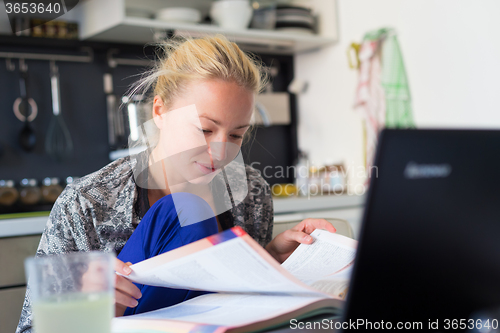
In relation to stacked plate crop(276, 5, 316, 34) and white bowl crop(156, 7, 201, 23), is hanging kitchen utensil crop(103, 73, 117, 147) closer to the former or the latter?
white bowl crop(156, 7, 201, 23)

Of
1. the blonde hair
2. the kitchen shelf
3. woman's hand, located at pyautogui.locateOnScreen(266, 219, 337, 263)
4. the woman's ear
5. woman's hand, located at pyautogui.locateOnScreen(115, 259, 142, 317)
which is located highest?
the kitchen shelf

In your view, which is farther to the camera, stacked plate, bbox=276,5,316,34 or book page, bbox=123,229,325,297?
stacked plate, bbox=276,5,316,34

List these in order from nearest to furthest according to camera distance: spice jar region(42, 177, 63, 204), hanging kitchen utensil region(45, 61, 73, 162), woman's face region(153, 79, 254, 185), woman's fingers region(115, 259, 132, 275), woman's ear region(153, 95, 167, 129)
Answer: woman's fingers region(115, 259, 132, 275), woman's face region(153, 79, 254, 185), woman's ear region(153, 95, 167, 129), spice jar region(42, 177, 63, 204), hanging kitchen utensil region(45, 61, 73, 162)

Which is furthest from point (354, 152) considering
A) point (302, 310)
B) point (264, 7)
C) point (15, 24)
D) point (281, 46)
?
point (302, 310)

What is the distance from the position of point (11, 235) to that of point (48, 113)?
0.83 m

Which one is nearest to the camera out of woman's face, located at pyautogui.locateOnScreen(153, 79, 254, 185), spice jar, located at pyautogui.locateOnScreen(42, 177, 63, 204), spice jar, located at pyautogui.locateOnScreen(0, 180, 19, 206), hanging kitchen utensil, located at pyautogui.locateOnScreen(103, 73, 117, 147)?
woman's face, located at pyautogui.locateOnScreen(153, 79, 254, 185)

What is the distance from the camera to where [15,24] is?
7.11 ft

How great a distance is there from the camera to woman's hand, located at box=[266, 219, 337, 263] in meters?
0.86

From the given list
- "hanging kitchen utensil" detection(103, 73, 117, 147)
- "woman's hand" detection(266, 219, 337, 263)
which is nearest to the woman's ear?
"woman's hand" detection(266, 219, 337, 263)

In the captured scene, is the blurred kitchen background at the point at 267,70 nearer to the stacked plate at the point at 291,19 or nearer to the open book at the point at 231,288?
the stacked plate at the point at 291,19

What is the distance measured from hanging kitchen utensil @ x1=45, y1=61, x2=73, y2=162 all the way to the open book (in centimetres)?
183

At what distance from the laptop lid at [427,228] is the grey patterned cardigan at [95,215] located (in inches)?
26.3

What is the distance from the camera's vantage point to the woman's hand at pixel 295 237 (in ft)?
2.81

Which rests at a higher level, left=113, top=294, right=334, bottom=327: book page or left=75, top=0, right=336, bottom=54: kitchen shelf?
left=75, top=0, right=336, bottom=54: kitchen shelf
